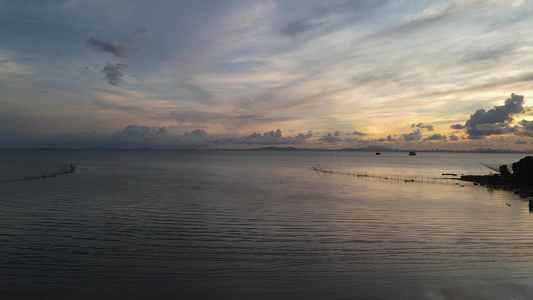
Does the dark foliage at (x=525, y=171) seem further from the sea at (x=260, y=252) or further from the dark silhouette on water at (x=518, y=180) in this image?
the sea at (x=260, y=252)

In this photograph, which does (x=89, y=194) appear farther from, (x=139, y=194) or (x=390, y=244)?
(x=390, y=244)

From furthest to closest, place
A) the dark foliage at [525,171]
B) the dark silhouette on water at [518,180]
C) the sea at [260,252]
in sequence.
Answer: the dark foliage at [525,171]
the dark silhouette on water at [518,180]
the sea at [260,252]

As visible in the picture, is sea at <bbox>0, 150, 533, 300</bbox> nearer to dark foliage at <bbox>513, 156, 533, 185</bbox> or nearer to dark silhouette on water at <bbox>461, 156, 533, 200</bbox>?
dark silhouette on water at <bbox>461, 156, 533, 200</bbox>

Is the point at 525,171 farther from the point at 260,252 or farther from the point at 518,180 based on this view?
the point at 260,252

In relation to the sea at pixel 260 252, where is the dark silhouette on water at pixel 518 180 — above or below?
above

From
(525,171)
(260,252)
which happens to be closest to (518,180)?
(525,171)

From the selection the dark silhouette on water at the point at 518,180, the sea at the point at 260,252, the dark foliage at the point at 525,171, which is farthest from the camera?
the dark foliage at the point at 525,171

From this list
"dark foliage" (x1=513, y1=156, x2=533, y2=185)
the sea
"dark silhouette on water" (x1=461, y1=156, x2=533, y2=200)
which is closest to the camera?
the sea

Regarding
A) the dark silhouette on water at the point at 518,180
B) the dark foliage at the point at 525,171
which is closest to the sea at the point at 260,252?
the dark silhouette on water at the point at 518,180

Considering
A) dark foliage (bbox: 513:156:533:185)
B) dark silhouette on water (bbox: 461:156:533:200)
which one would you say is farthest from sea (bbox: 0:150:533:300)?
dark foliage (bbox: 513:156:533:185)

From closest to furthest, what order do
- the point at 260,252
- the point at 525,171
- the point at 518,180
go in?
1. the point at 260,252
2. the point at 525,171
3. the point at 518,180

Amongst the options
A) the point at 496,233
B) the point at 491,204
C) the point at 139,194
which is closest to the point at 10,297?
the point at 496,233

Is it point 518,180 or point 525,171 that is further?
point 518,180

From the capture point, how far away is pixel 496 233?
19.1 metres
